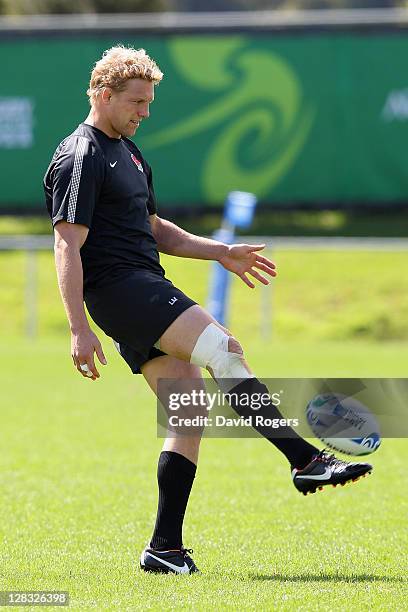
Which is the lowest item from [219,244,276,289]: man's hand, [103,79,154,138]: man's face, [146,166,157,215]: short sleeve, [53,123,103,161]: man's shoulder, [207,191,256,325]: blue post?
[207,191,256,325]: blue post

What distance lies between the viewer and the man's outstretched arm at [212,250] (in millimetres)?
5797

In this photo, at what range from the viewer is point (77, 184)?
5137 millimetres

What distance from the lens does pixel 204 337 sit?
5176 millimetres

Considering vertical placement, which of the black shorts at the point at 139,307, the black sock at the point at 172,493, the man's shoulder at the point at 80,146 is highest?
the man's shoulder at the point at 80,146

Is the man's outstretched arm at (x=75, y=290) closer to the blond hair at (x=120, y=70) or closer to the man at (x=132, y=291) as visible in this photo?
the man at (x=132, y=291)

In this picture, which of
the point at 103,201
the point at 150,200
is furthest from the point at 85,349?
the point at 150,200

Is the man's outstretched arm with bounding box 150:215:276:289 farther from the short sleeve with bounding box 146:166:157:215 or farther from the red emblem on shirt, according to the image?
the red emblem on shirt

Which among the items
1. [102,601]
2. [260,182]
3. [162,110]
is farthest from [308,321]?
[102,601]

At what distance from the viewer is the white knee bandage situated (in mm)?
5176

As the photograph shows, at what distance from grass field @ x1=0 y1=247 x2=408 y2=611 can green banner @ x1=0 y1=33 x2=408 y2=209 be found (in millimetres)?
7739

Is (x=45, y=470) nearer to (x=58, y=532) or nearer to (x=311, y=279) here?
(x=58, y=532)

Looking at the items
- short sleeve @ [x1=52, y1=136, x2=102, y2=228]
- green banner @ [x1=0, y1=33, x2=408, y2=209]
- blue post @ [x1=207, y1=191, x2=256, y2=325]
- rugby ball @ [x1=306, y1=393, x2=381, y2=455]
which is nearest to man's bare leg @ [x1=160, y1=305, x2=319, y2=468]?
rugby ball @ [x1=306, y1=393, x2=381, y2=455]

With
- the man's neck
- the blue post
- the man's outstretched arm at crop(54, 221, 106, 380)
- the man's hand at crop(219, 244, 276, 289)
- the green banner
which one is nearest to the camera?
the man's outstretched arm at crop(54, 221, 106, 380)

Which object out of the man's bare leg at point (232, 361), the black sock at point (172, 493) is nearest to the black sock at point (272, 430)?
the man's bare leg at point (232, 361)
